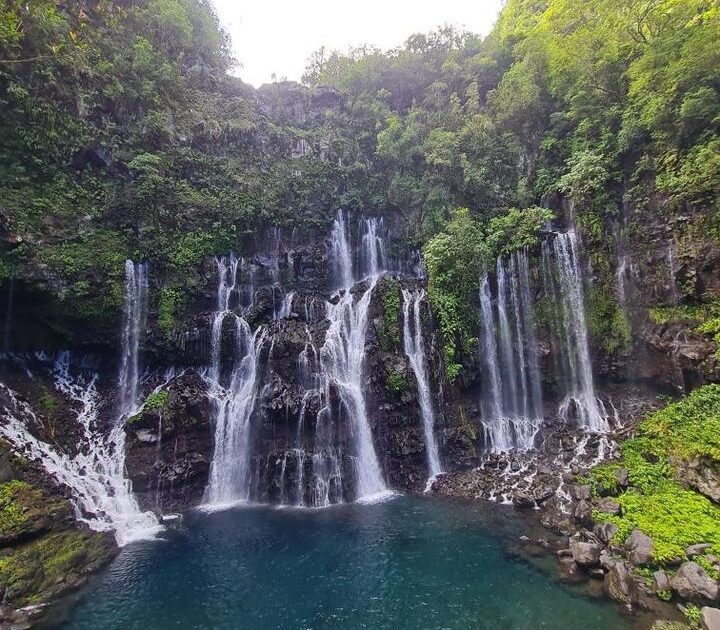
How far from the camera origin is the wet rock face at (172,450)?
16.9 meters

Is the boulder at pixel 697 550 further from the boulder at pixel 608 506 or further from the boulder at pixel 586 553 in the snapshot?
the boulder at pixel 608 506

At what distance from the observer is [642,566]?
10680 mm

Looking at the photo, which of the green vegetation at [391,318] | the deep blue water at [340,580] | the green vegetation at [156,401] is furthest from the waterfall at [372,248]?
the deep blue water at [340,580]

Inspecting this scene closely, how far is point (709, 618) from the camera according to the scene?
8.65 meters

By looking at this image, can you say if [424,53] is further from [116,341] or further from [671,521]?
[671,521]

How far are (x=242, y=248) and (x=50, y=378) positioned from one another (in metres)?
11.5

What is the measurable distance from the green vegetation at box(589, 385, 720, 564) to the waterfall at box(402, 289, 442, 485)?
6.27 metres

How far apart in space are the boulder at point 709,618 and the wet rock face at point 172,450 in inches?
651

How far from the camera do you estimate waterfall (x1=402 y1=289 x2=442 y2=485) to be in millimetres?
18703

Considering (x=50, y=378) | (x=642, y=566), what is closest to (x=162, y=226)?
(x=50, y=378)

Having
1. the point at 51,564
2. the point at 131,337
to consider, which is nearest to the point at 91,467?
the point at 51,564

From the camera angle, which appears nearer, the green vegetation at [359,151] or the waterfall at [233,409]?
the waterfall at [233,409]

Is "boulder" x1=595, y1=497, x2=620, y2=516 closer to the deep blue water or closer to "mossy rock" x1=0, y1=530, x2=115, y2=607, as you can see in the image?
the deep blue water

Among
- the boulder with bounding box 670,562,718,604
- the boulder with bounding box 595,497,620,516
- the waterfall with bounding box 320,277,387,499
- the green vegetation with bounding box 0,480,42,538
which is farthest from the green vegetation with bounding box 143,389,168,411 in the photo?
the boulder with bounding box 670,562,718,604
